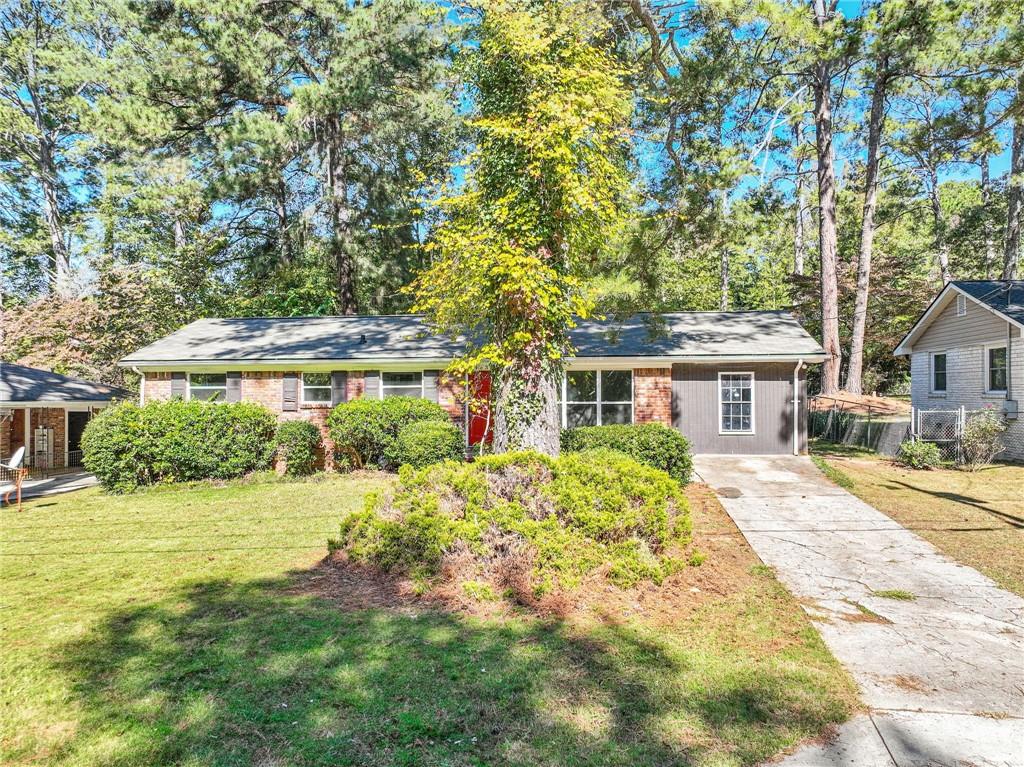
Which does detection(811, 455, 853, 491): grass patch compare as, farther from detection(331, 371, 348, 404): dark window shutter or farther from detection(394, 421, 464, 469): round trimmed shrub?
detection(331, 371, 348, 404): dark window shutter

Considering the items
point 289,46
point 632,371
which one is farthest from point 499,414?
point 289,46

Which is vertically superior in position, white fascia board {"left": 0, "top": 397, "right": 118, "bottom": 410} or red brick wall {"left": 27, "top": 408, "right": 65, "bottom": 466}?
white fascia board {"left": 0, "top": 397, "right": 118, "bottom": 410}

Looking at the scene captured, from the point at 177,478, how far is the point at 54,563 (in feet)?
17.3

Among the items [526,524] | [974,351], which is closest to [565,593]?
[526,524]

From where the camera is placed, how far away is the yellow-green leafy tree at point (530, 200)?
6.84m

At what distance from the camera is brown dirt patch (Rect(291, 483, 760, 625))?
4.50 meters

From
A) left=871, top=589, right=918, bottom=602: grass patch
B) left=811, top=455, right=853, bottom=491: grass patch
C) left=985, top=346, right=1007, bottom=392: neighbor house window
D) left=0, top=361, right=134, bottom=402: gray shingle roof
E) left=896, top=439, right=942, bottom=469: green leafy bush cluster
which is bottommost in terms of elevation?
left=871, top=589, right=918, bottom=602: grass patch

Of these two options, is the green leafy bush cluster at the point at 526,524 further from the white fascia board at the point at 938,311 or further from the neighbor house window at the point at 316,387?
the white fascia board at the point at 938,311

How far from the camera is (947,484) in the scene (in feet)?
34.2

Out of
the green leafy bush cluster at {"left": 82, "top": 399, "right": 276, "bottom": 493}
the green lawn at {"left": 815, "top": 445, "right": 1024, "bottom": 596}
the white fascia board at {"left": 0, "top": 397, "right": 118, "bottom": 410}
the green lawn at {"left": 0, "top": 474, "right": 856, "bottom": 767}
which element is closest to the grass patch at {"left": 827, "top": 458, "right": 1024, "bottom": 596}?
the green lawn at {"left": 815, "top": 445, "right": 1024, "bottom": 596}

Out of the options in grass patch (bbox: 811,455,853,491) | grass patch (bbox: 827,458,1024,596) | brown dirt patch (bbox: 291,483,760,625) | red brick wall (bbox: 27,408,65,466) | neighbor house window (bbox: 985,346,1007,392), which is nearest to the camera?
brown dirt patch (bbox: 291,483,760,625)

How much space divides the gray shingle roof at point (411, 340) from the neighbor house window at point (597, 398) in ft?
2.20

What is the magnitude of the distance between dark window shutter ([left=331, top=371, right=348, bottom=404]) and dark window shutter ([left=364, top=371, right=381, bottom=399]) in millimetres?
512

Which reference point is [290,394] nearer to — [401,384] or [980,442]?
[401,384]
